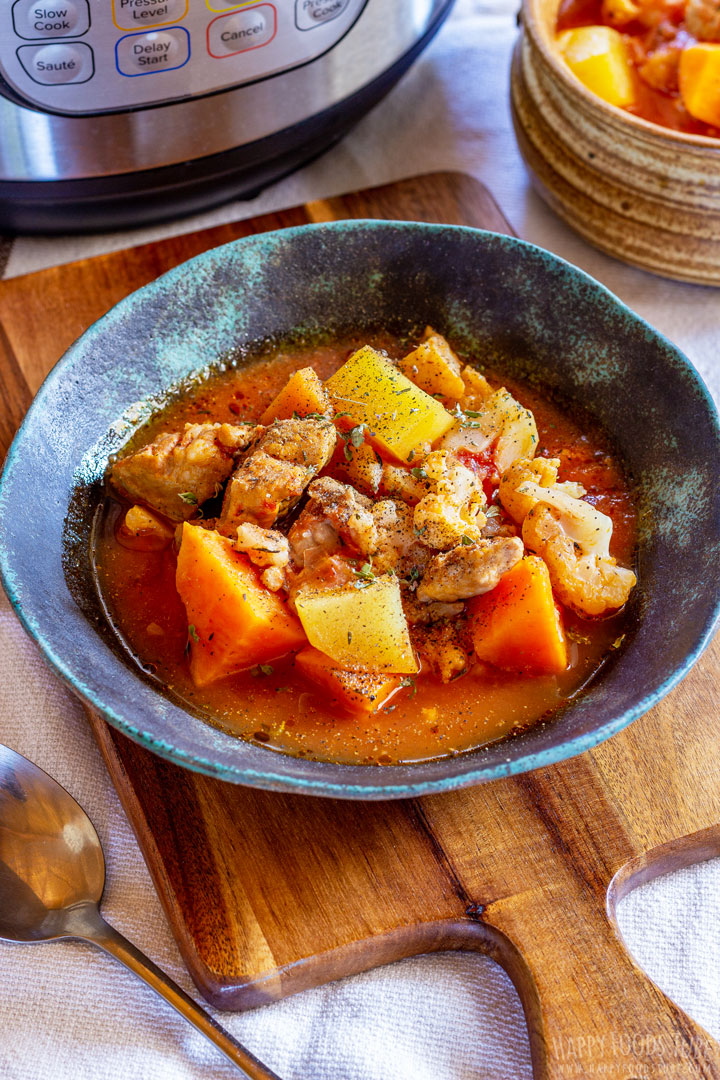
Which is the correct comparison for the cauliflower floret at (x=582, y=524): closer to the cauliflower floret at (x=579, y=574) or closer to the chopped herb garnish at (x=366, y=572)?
the cauliflower floret at (x=579, y=574)

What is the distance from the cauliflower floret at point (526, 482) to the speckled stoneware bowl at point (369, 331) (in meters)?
0.18

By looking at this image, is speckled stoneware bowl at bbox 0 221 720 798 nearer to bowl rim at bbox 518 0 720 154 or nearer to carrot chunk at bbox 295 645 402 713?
carrot chunk at bbox 295 645 402 713

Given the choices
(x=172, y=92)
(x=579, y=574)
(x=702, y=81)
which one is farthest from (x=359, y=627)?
(x=702, y=81)

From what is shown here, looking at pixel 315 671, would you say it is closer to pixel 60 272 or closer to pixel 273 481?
pixel 273 481

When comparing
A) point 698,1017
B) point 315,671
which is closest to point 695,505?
point 315,671

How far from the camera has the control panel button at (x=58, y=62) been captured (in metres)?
2.05

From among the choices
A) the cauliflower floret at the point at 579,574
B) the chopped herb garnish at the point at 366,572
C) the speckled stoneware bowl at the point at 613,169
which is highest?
the speckled stoneware bowl at the point at 613,169

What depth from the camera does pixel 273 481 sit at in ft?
5.92

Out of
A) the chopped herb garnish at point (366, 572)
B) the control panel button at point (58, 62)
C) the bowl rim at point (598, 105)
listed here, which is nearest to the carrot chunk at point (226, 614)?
the chopped herb garnish at point (366, 572)

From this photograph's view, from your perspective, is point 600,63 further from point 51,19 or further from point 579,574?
point 579,574

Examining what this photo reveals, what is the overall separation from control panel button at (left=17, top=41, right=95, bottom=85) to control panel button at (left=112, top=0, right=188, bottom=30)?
0.10m

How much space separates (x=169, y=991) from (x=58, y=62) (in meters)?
1.79

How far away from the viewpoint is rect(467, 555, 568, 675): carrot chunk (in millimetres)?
1729

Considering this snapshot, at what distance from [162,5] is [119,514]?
103 cm
